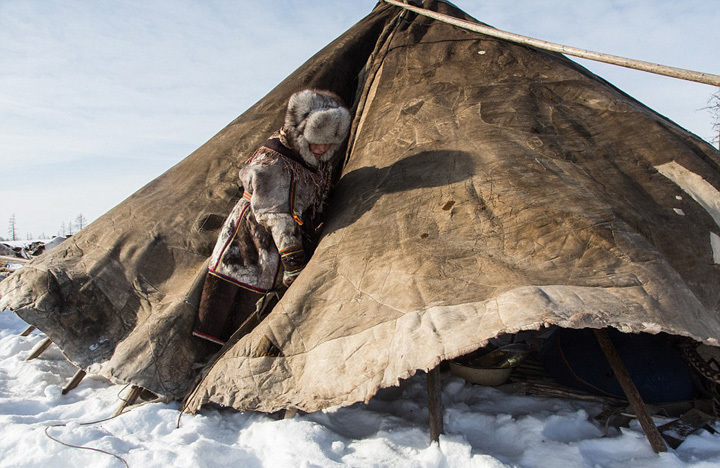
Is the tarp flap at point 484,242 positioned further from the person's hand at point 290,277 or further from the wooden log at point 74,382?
the wooden log at point 74,382

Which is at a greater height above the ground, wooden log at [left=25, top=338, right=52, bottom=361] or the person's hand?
the person's hand

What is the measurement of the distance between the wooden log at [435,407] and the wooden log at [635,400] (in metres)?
0.75

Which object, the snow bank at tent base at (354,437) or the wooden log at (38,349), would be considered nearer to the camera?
the snow bank at tent base at (354,437)

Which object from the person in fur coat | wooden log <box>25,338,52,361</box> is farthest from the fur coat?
wooden log <box>25,338,52,361</box>

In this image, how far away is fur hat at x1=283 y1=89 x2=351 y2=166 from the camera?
236 cm

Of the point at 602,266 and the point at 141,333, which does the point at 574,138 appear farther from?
the point at 141,333

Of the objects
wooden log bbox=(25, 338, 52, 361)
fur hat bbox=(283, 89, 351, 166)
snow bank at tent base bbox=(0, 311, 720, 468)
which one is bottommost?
wooden log bbox=(25, 338, 52, 361)

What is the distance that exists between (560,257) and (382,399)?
1091 millimetres

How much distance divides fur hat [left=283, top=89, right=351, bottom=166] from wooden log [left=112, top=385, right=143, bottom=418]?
1461mm

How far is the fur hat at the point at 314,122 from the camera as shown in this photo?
2.36m

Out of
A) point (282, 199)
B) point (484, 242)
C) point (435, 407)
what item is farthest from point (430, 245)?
point (282, 199)

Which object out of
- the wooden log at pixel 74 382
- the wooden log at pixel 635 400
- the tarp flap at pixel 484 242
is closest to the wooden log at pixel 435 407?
the tarp flap at pixel 484 242

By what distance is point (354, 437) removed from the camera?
189 cm

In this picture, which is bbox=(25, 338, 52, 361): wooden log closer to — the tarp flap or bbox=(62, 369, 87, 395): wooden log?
bbox=(62, 369, 87, 395): wooden log
